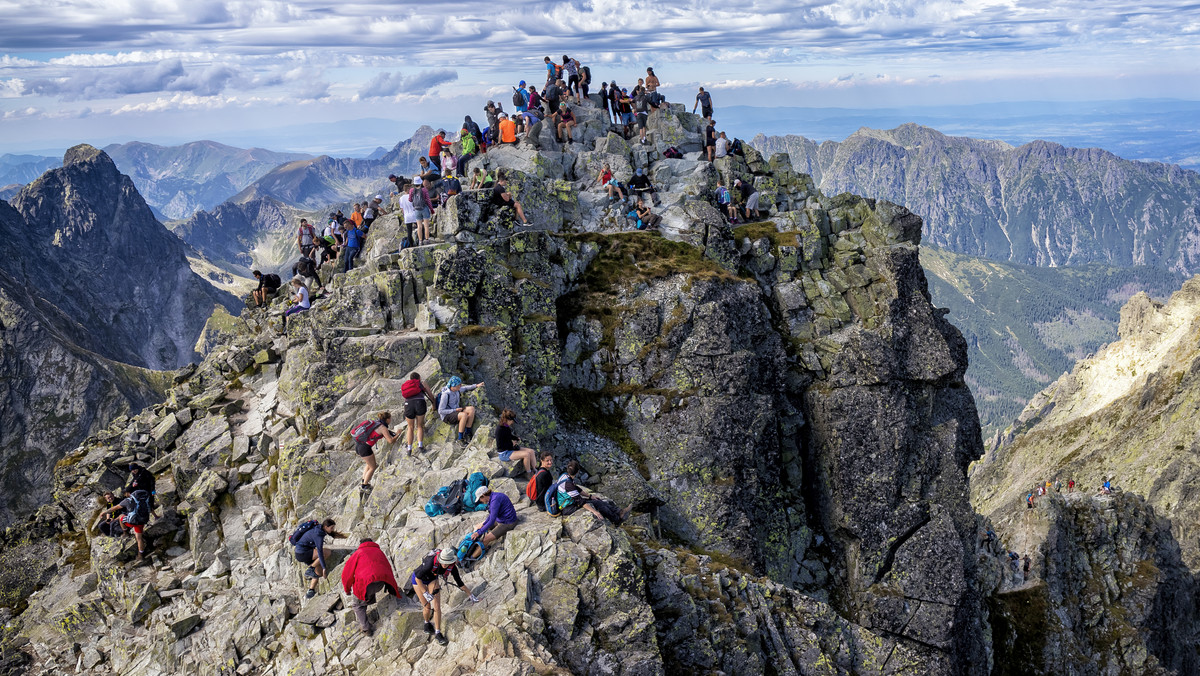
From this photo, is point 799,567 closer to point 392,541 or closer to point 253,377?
point 392,541

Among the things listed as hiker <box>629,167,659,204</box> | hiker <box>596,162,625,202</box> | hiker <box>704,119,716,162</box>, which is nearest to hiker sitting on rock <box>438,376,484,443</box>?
hiker <box>596,162,625,202</box>

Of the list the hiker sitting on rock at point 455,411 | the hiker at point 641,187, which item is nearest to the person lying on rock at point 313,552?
the hiker sitting on rock at point 455,411

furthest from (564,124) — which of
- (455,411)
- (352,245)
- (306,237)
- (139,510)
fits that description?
(139,510)

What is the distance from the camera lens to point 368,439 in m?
32.1

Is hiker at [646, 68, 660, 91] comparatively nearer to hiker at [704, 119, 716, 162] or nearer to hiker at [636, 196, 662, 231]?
hiker at [704, 119, 716, 162]

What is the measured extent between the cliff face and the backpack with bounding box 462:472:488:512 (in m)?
1.03

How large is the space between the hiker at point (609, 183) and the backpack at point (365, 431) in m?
31.2

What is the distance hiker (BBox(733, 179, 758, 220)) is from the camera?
59750 mm

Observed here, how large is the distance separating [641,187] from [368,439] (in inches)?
1359

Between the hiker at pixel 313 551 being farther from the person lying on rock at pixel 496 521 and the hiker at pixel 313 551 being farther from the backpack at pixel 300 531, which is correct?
the person lying on rock at pixel 496 521

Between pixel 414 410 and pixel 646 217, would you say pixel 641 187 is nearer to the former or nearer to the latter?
pixel 646 217

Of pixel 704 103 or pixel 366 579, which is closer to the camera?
pixel 366 579

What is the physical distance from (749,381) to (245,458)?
30.0m

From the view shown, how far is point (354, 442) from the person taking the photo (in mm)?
34781
